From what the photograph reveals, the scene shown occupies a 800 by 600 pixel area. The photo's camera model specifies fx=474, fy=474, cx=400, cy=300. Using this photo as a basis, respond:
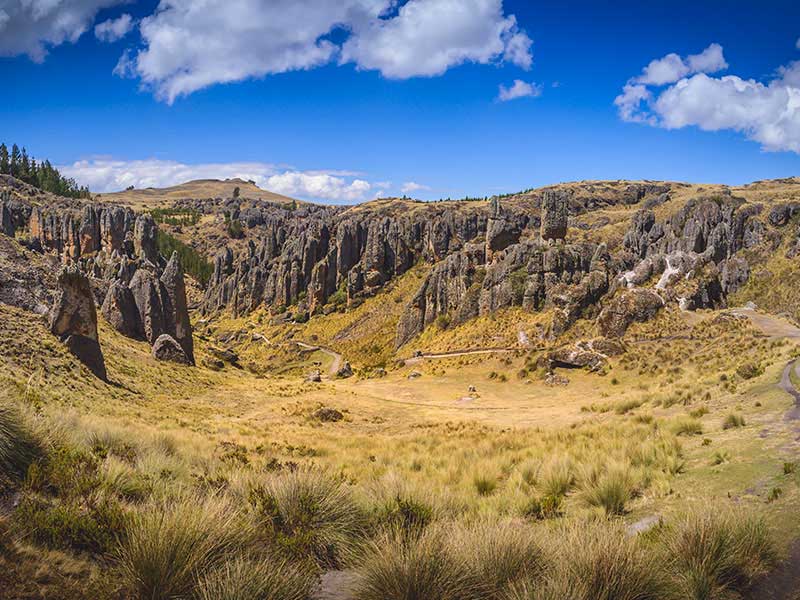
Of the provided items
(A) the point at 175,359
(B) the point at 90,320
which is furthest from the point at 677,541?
(A) the point at 175,359

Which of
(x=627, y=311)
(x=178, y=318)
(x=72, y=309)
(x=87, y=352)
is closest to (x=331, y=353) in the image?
(x=178, y=318)

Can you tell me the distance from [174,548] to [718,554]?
598 centimetres

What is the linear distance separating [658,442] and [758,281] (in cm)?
8206

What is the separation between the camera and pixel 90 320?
2384 cm

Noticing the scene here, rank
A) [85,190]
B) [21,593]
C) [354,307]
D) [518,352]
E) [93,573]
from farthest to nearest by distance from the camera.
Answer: [85,190] → [354,307] → [518,352] → [93,573] → [21,593]

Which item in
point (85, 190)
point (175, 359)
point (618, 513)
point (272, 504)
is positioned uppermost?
point (85, 190)

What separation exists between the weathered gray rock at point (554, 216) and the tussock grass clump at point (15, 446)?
58106 millimetres

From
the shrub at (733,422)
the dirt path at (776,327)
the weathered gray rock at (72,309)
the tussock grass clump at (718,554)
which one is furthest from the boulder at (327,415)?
the dirt path at (776,327)

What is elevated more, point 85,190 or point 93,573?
point 85,190

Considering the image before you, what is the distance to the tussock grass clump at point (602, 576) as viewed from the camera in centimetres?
461

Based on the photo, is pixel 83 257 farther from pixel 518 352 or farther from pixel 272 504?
pixel 272 504

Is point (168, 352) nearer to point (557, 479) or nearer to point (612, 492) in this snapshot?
point (557, 479)

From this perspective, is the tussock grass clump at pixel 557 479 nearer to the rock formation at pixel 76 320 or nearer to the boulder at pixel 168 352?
the rock formation at pixel 76 320

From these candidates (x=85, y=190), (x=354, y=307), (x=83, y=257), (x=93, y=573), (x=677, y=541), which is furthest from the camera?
(x=85, y=190)
